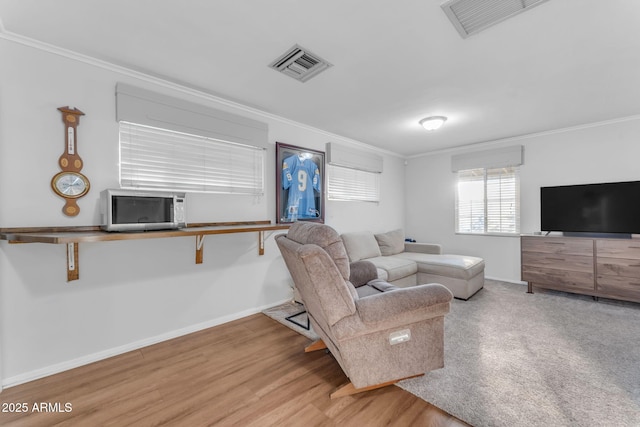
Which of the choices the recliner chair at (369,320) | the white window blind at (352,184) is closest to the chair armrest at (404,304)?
the recliner chair at (369,320)

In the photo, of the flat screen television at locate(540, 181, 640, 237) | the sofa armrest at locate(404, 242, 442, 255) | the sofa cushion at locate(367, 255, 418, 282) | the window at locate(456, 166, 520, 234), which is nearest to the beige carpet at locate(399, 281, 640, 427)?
the sofa cushion at locate(367, 255, 418, 282)

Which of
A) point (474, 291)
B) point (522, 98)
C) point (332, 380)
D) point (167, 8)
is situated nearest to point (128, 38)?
point (167, 8)

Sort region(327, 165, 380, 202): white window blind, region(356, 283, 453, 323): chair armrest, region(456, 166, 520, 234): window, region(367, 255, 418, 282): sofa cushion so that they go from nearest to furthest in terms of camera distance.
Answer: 1. region(356, 283, 453, 323): chair armrest
2. region(367, 255, 418, 282): sofa cushion
3. region(327, 165, 380, 202): white window blind
4. region(456, 166, 520, 234): window

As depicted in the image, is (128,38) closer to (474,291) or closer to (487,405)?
(487,405)

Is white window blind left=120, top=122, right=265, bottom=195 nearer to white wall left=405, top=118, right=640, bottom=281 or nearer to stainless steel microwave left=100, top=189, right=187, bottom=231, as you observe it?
stainless steel microwave left=100, top=189, right=187, bottom=231

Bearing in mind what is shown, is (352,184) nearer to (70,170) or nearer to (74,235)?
(70,170)

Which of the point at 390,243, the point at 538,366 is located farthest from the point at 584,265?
the point at 390,243

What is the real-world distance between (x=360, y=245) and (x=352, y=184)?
1.08 metres

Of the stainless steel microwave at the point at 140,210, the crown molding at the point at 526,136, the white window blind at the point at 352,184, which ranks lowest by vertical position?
the stainless steel microwave at the point at 140,210

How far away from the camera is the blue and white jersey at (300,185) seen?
354 cm

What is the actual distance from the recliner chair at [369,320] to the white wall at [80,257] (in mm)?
1434

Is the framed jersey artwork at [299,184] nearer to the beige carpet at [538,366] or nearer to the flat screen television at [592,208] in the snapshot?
the beige carpet at [538,366]

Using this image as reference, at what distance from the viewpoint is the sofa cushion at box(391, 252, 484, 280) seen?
11.6 feet

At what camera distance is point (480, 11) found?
65.6 inches
